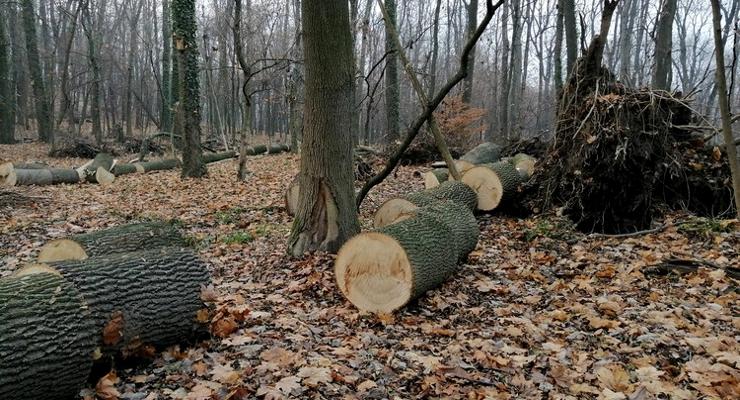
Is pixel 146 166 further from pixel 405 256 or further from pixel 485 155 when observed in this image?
pixel 405 256

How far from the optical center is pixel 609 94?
7.65 metres

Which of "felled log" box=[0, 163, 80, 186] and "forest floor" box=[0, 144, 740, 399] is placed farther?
"felled log" box=[0, 163, 80, 186]

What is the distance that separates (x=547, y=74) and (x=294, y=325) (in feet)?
137

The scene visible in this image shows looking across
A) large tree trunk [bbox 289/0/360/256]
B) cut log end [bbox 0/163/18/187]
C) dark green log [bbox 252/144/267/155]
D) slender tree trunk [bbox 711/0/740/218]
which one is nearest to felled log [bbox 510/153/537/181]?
slender tree trunk [bbox 711/0/740/218]

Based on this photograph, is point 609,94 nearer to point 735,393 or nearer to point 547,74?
point 735,393

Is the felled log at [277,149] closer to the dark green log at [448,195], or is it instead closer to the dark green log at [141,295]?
the dark green log at [448,195]

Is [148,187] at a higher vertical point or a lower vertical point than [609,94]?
lower

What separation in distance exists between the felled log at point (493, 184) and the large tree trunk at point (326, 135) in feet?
11.3

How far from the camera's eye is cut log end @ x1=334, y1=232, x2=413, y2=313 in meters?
4.59

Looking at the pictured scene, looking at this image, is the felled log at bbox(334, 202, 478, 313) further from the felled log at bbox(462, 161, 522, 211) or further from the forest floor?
the felled log at bbox(462, 161, 522, 211)

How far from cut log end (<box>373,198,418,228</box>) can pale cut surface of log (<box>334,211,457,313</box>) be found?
1.87 m

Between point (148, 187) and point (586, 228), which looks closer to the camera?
point (586, 228)

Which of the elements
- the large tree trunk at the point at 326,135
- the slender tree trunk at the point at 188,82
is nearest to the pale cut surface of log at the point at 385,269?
the large tree trunk at the point at 326,135

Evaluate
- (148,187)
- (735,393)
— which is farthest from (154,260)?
(148,187)
